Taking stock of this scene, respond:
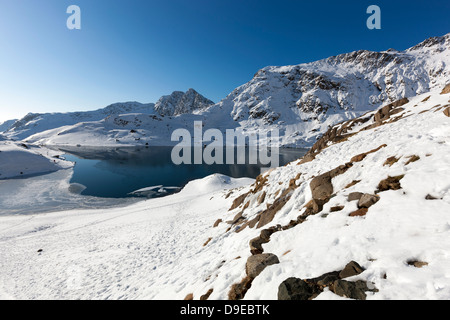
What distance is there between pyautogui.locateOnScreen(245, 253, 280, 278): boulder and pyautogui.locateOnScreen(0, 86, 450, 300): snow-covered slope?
4 centimetres

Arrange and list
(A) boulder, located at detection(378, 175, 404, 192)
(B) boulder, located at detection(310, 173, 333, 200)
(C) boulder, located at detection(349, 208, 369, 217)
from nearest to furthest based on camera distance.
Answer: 1. (C) boulder, located at detection(349, 208, 369, 217)
2. (A) boulder, located at detection(378, 175, 404, 192)
3. (B) boulder, located at detection(310, 173, 333, 200)

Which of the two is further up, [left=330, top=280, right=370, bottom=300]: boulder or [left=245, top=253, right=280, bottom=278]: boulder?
[left=330, top=280, right=370, bottom=300]: boulder

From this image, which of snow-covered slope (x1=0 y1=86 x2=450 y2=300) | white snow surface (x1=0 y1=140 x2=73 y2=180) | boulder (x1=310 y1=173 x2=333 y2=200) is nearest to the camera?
snow-covered slope (x1=0 y1=86 x2=450 y2=300)

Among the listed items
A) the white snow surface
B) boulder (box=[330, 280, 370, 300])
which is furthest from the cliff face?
the white snow surface

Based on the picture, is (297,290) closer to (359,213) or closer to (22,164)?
(359,213)

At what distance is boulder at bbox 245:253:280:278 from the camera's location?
5.41 m

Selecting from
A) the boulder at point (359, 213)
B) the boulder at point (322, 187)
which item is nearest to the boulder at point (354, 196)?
the boulder at point (359, 213)

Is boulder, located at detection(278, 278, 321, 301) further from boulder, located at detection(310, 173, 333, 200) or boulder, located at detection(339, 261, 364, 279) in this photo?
boulder, located at detection(310, 173, 333, 200)

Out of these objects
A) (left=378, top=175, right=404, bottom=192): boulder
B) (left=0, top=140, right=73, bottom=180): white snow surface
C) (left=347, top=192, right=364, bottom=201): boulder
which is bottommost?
(left=0, top=140, right=73, bottom=180): white snow surface

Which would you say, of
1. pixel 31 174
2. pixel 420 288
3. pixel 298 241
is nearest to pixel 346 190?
pixel 298 241

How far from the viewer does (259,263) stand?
5520 mm

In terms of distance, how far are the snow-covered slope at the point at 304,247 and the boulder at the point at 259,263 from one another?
1.4 inches

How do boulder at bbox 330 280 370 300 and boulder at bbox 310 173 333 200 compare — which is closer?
boulder at bbox 330 280 370 300
